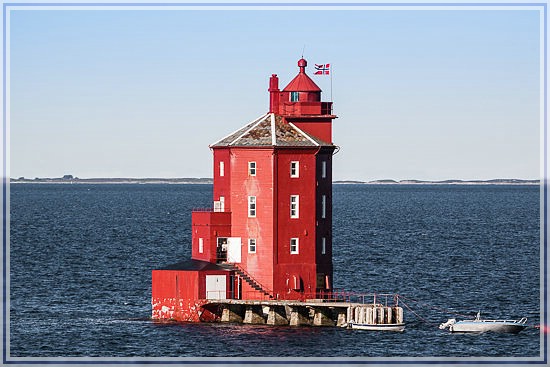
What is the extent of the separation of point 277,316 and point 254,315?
4.13 feet

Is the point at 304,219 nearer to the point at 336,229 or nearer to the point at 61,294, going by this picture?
the point at 61,294

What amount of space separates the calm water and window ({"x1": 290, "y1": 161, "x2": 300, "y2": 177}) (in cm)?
805

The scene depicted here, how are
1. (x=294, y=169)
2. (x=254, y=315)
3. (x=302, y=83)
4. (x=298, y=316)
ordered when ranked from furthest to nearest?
(x=302, y=83) < (x=294, y=169) < (x=254, y=315) < (x=298, y=316)

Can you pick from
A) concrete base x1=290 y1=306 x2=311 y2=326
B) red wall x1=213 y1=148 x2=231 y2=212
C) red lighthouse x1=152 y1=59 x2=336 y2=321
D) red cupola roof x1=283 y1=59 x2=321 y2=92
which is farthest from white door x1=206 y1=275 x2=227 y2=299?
red cupola roof x1=283 y1=59 x2=321 y2=92

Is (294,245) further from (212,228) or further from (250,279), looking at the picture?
(212,228)

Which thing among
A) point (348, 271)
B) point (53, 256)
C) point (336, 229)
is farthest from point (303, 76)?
point (336, 229)

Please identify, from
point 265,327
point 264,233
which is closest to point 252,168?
point 264,233

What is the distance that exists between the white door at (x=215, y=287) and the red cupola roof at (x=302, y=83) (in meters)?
10.9

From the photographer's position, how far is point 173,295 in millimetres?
72625

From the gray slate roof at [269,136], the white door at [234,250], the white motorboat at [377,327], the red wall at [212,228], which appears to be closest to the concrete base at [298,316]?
the white motorboat at [377,327]

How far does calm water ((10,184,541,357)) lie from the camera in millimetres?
66125

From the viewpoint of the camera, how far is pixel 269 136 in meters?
73.7

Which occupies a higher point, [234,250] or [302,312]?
[234,250]

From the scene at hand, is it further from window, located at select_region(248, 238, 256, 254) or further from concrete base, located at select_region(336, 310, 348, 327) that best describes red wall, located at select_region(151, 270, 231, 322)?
concrete base, located at select_region(336, 310, 348, 327)
